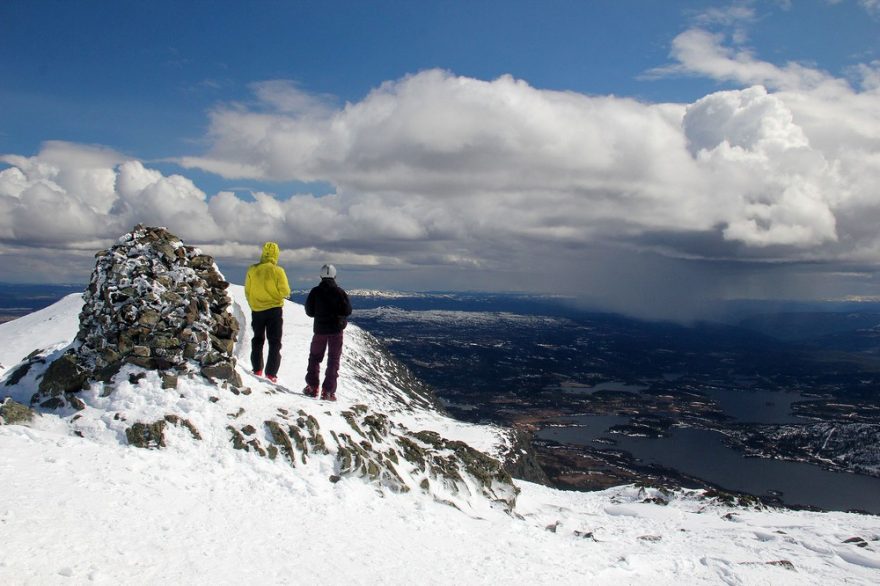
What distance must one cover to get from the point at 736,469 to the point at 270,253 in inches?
6805

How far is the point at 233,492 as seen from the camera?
37.8 ft

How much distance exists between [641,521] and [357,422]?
1343 cm

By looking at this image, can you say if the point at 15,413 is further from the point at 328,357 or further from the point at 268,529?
the point at 328,357

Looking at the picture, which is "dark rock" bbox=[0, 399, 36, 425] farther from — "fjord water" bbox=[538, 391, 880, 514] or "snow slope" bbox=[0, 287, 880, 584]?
"fjord water" bbox=[538, 391, 880, 514]

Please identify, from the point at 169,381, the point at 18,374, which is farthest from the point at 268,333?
the point at 18,374

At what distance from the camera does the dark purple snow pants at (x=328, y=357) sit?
Answer: 1789cm

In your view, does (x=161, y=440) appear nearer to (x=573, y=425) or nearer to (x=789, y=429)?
(x=573, y=425)

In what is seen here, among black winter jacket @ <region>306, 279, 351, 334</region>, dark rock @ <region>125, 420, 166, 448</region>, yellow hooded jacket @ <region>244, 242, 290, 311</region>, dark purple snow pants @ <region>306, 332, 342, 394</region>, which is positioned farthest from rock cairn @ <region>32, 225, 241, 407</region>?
dark purple snow pants @ <region>306, 332, 342, 394</region>

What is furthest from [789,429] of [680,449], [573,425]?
[573,425]

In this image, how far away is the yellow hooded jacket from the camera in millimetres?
16578

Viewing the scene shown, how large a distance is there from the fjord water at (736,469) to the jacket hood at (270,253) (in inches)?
5653

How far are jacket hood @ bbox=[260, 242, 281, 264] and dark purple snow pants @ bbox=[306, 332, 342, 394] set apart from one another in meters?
3.00

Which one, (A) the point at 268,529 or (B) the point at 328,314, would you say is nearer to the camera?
(A) the point at 268,529

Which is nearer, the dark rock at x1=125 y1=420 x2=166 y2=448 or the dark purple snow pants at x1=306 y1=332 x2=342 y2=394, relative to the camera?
the dark rock at x1=125 y1=420 x2=166 y2=448
